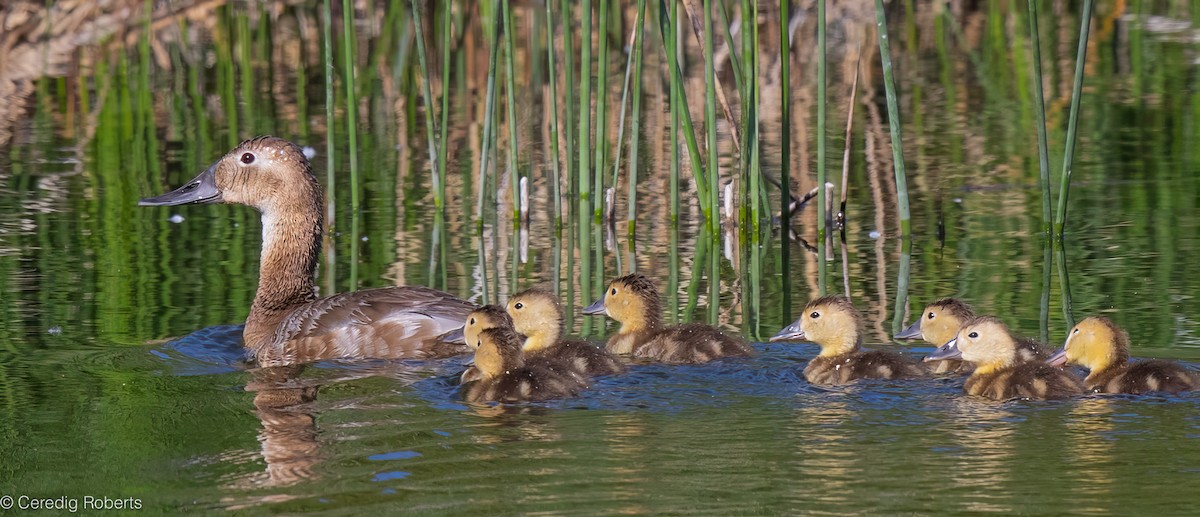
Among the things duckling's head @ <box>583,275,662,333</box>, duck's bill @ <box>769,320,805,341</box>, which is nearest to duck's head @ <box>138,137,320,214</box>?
duckling's head @ <box>583,275,662,333</box>

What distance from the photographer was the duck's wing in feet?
29.5

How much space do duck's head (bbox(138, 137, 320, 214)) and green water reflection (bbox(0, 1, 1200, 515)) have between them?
700mm

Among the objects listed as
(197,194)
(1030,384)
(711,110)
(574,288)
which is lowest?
(1030,384)

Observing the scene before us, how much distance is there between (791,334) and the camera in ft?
28.6

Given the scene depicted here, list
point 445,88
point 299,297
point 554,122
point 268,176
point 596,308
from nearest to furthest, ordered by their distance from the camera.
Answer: point 596,308 < point 299,297 < point 268,176 < point 445,88 < point 554,122

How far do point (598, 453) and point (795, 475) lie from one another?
802 mm

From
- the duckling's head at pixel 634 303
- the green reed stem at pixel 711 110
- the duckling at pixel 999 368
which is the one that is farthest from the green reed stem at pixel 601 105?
the duckling at pixel 999 368

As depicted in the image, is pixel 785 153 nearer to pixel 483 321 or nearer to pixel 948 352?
pixel 948 352

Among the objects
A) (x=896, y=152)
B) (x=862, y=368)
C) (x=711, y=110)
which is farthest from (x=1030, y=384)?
(x=711, y=110)

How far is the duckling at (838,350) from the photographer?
8062 millimetres

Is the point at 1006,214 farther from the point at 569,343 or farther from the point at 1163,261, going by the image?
the point at 569,343

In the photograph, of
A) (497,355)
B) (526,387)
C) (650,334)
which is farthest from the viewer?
(650,334)

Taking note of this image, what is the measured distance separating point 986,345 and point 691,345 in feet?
4.81

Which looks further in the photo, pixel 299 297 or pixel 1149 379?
pixel 299 297
